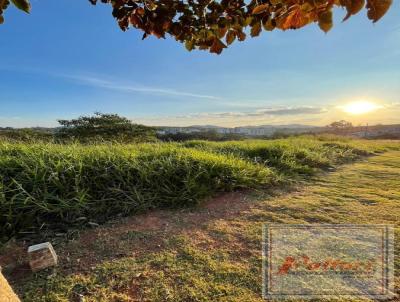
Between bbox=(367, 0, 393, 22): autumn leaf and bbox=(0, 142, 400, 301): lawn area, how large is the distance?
5.08 ft

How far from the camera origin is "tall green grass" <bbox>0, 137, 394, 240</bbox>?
279 centimetres

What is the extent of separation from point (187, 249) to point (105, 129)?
13404 mm

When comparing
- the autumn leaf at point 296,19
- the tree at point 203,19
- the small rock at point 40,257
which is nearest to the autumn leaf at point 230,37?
the tree at point 203,19

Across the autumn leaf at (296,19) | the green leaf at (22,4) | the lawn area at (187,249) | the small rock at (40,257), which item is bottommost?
the lawn area at (187,249)

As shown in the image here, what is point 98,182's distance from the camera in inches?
131

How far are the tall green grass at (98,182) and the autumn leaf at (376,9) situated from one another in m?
2.68

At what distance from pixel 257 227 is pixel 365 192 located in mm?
2260

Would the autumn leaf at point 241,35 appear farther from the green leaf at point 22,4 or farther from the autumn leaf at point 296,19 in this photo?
the green leaf at point 22,4

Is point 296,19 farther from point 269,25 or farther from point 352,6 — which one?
point 269,25

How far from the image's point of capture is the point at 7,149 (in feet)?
13.6

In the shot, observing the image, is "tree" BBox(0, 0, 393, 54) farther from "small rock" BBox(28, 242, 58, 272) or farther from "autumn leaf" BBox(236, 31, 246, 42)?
Result: "small rock" BBox(28, 242, 58, 272)

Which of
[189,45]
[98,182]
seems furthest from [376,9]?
[98,182]

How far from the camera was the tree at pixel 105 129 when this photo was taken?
→ 45.2 ft

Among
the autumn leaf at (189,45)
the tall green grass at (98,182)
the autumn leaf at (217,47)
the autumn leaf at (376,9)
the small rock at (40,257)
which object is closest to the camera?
the autumn leaf at (376,9)
